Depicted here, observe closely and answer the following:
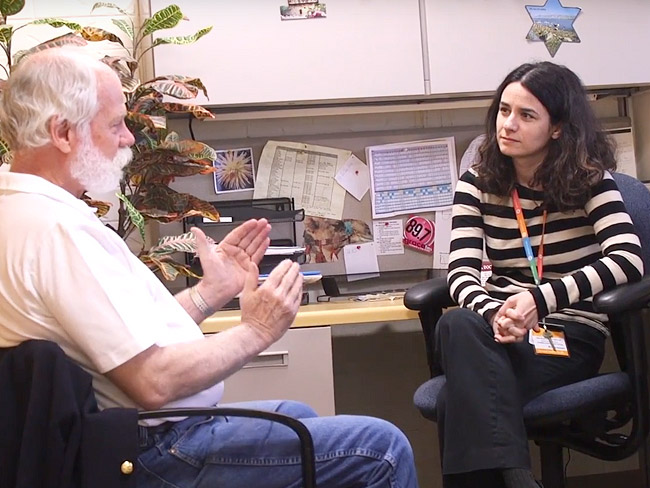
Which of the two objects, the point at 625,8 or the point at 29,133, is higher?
the point at 625,8

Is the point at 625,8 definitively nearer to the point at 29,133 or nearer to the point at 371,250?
the point at 371,250

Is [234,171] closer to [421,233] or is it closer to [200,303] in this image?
[421,233]

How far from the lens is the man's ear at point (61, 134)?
1.16m

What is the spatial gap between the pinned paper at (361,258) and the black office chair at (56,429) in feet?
4.73

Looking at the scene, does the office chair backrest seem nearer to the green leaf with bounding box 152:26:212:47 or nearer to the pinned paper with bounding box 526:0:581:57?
the pinned paper with bounding box 526:0:581:57

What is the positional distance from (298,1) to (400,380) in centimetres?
126

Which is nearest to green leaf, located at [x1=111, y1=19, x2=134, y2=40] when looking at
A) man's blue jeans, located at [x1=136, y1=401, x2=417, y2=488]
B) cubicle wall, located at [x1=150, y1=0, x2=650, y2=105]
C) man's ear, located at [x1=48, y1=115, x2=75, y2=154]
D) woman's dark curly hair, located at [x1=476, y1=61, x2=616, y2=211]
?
cubicle wall, located at [x1=150, y1=0, x2=650, y2=105]

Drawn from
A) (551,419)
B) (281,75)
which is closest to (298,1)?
(281,75)

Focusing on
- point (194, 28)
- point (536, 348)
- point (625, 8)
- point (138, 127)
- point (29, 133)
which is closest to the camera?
point (29, 133)

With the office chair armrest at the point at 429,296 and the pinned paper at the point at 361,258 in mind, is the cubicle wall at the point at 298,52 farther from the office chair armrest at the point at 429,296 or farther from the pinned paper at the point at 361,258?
the office chair armrest at the point at 429,296

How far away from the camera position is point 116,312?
103cm

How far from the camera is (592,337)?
66.0 inches

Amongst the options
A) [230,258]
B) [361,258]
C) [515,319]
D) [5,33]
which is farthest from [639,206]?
[5,33]

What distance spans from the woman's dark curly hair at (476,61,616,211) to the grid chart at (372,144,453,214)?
1.78ft
